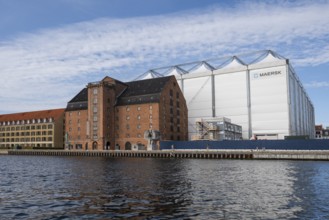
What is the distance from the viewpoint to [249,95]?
401 ft

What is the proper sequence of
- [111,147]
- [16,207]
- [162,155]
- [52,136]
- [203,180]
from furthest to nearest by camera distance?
[52,136]
[111,147]
[162,155]
[203,180]
[16,207]

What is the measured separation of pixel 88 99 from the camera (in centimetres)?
12269

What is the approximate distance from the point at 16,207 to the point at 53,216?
4.41m

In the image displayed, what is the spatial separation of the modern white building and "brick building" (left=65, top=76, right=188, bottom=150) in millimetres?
9357

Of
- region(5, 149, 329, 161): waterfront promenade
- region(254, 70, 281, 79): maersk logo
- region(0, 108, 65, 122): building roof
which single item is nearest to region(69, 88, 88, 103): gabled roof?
region(0, 108, 65, 122): building roof

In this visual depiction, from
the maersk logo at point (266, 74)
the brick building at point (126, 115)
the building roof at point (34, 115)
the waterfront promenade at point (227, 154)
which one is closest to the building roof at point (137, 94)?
the brick building at point (126, 115)

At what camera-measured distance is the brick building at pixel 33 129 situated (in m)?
150

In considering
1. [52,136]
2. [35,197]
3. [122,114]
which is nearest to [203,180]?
[35,197]

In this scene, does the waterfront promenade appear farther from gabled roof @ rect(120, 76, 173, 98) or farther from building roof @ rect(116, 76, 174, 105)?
gabled roof @ rect(120, 76, 173, 98)

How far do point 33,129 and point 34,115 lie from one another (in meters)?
7.45

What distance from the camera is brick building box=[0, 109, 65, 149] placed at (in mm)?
150000

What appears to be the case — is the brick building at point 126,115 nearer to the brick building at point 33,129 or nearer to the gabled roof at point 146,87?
the gabled roof at point 146,87

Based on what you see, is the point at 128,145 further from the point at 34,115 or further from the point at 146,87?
the point at 34,115

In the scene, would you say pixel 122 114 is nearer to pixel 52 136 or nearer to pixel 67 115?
pixel 67 115
